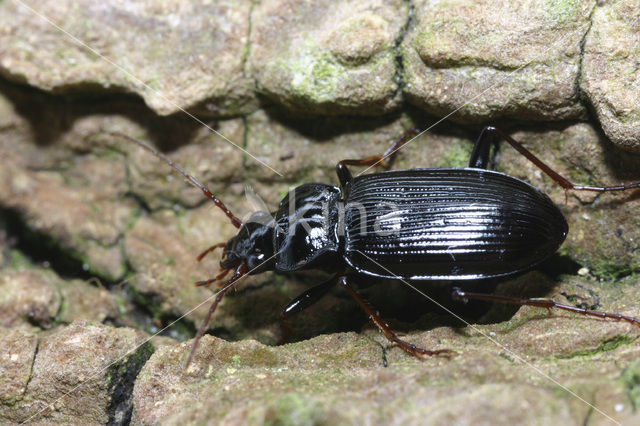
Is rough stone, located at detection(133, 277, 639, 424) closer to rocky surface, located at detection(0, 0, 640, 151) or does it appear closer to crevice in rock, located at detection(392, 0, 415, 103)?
rocky surface, located at detection(0, 0, 640, 151)

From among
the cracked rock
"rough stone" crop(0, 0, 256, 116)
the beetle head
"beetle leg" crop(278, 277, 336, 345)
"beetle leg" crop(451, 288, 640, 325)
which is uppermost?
"rough stone" crop(0, 0, 256, 116)

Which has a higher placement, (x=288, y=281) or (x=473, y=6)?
(x=473, y=6)

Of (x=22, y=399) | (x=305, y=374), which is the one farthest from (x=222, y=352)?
Result: (x=22, y=399)

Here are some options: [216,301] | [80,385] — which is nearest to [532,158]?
[216,301]

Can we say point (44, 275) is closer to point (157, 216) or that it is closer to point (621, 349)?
point (157, 216)

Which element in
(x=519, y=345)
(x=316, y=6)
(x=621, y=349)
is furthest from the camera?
(x=316, y=6)

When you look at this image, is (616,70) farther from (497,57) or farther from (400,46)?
(400,46)

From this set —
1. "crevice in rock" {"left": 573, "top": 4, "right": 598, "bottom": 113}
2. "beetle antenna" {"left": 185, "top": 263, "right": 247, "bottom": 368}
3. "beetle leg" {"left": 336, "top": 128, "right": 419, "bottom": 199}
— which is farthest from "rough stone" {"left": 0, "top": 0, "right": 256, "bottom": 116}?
"crevice in rock" {"left": 573, "top": 4, "right": 598, "bottom": 113}
